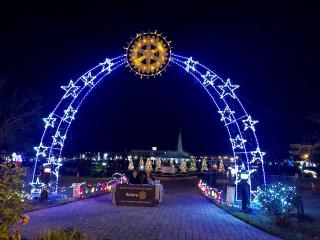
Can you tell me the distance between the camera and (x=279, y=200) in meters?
13.5

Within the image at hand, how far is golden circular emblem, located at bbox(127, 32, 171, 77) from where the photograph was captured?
1656 cm

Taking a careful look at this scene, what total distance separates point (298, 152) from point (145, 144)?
161 ft

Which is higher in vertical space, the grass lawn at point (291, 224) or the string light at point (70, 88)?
the string light at point (70, 88)

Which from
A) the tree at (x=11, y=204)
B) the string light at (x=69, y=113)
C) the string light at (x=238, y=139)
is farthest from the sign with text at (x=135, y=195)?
the tree at (x=11, y=204)

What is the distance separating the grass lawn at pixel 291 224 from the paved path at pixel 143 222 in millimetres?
307

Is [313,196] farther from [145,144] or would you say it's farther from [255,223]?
[145,144]

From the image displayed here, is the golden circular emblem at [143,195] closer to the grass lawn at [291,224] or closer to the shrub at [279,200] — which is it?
the grass lawn at [291,224]

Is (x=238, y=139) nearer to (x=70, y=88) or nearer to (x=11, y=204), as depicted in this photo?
(x=70, y=88)

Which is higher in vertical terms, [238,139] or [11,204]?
[238,139]

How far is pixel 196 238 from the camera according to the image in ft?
33.9

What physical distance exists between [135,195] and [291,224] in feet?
23.2

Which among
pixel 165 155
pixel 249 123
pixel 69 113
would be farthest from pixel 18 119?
pixel 165 155

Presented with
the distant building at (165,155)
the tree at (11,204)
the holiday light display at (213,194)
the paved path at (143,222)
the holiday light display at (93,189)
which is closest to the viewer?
the tree at (11,204)

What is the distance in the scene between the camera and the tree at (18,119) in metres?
26.3
